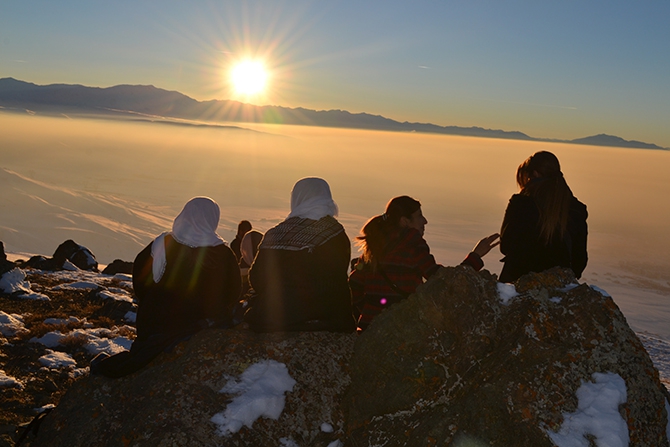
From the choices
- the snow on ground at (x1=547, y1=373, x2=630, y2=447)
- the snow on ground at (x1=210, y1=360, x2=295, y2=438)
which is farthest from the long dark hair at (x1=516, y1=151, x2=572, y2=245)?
the snow on ground at (x1=210, y1=360, x2=295, y2=438)

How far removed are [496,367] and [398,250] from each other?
1.45 meters

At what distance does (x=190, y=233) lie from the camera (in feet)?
14.2

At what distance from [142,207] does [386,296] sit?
470ft

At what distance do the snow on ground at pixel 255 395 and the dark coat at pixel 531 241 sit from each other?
7.08 feet

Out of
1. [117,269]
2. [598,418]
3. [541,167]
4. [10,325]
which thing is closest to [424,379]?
[598,418]

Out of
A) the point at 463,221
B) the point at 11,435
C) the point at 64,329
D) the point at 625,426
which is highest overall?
the point at 625,426

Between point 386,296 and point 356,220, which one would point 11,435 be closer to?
point 386,296

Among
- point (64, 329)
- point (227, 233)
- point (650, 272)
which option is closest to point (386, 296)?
point (64, 329)

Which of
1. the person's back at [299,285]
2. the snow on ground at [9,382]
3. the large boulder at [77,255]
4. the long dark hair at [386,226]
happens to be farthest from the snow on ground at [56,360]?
the large boulder at [77,255]

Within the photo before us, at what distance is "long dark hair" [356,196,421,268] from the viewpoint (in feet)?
15.0

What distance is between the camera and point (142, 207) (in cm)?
13825

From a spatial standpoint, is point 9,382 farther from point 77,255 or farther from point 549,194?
point 77,255

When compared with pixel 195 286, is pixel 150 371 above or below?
below

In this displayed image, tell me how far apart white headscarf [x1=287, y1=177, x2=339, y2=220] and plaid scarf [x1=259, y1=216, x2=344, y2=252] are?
50 millimetres
